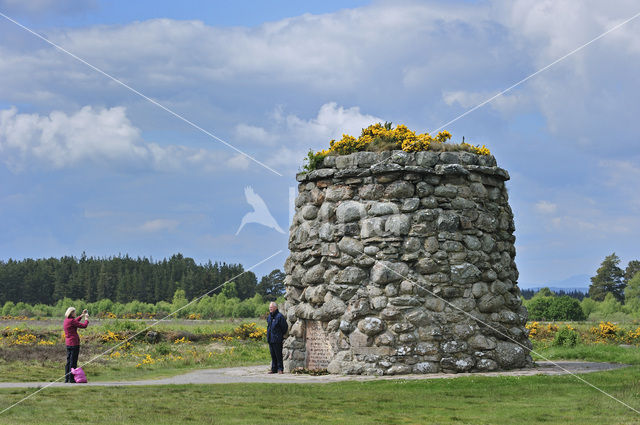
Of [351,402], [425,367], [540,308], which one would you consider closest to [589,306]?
[540,308]

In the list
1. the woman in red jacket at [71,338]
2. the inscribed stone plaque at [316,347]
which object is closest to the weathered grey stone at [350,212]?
the inscribed stone plaque at [316,347]

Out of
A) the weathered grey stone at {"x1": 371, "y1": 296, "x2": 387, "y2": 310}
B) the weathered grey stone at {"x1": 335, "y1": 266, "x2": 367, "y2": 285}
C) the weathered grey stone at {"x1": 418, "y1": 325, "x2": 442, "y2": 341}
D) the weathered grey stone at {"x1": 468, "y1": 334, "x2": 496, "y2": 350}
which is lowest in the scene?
the weathered grey stone at {"x1": 468, "y1": 334, "x2": 496, "y2": 350}

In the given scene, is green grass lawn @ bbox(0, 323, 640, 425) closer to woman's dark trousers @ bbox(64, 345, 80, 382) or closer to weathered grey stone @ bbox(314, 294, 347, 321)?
woman's dark trousers @ bbox(64, 345, 80, 382)

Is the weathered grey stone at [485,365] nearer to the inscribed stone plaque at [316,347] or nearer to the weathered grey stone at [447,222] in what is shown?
the weathered grey stone at [447,222]

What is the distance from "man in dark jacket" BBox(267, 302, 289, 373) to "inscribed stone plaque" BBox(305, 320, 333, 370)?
25.1 inches

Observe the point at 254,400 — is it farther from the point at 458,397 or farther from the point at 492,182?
the point at 492,182

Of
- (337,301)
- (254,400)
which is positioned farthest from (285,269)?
(254,400)

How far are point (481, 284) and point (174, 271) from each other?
66441 millimetres

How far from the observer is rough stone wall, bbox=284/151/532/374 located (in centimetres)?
1670

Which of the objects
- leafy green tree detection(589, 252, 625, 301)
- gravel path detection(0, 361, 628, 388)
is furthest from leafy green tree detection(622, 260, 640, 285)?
gravel path detection(0, 361, 628, 388)

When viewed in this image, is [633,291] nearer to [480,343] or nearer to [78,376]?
[480,343]

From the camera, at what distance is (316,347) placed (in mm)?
18000

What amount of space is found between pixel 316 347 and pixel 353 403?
5922 mm

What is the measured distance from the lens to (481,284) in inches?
687
